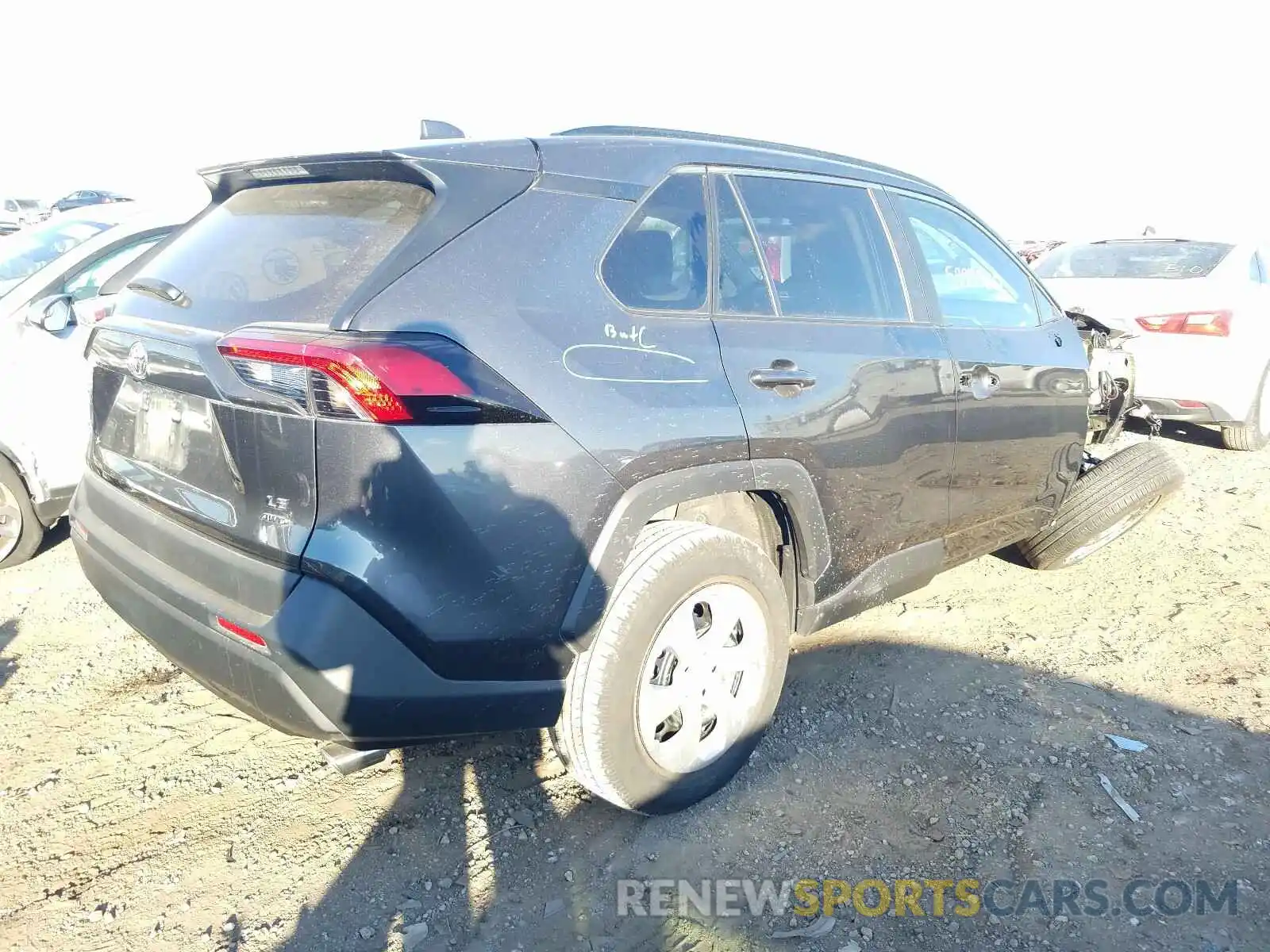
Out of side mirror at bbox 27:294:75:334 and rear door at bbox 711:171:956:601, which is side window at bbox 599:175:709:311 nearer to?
rear door at bbox 711:171:956:601

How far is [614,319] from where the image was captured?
81.2 inches

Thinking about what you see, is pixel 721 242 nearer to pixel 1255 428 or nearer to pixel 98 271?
pixel 98 271

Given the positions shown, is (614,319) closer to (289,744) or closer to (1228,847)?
(289,744)

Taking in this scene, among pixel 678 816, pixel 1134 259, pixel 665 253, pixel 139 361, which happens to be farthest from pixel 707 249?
pixel 1134 259

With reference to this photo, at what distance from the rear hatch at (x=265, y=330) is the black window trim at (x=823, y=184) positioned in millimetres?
727

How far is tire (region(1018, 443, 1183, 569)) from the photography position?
156 inches

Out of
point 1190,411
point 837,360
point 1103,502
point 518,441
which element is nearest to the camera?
point 518,441

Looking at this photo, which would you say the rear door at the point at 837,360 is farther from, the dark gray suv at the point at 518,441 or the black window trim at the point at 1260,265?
the black window trim at the point at 1260,265

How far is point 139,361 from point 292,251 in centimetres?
53

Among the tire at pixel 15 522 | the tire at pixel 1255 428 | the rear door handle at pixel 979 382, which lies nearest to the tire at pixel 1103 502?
the rear door handle at pixel 979 382

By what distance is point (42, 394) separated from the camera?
4012 mm

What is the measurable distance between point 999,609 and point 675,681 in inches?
85.3

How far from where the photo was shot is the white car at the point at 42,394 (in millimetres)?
3908

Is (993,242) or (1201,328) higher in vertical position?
(993,242)
